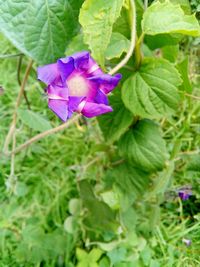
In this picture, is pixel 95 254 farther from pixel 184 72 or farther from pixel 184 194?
pixel 184 72

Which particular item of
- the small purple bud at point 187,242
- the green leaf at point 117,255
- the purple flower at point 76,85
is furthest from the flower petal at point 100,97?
the green leaf at point 117,255

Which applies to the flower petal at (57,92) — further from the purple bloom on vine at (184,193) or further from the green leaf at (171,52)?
the purple bloom on vine at (184,193)

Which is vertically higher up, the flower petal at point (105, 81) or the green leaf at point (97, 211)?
the flower petal at point (105, 81)

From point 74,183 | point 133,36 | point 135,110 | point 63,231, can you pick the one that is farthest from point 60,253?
point 133,36

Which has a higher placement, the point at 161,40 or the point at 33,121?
the point at 161,40

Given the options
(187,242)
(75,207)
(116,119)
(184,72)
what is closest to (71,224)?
(75,207)

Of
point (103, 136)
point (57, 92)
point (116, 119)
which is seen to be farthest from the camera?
point (103, 136)
